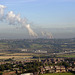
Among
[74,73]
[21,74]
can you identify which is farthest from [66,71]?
[21,74]

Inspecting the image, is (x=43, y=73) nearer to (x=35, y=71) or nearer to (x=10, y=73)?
(x=35, y=71)

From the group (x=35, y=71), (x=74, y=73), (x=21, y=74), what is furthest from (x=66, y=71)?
(x=21, y=74)

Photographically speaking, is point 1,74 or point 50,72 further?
point 50,72

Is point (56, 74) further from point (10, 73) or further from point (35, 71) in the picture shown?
point (10, 73)

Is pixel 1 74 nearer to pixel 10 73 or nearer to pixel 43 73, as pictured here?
pixel 10 73

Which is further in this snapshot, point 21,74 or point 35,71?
point 35,71

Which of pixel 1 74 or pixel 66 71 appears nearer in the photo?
pixel 1 74

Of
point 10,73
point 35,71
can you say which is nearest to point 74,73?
point 35,71
